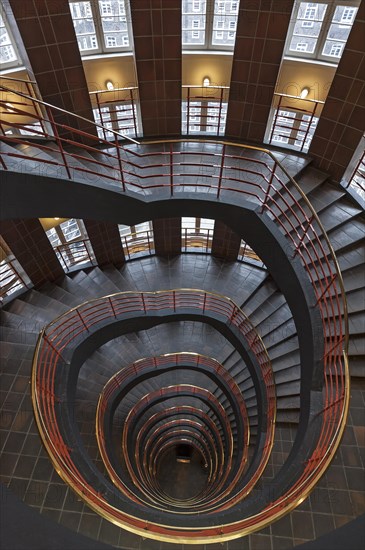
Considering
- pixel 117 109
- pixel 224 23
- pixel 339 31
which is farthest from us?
pixel 117 109

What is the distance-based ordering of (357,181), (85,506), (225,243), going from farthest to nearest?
(225,243) → (357,181) → (85,506)

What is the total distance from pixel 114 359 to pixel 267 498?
600 cm

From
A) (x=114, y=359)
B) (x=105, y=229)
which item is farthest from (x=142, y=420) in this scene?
(x=105, y=229)

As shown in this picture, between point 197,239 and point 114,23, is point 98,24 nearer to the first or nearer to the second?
point 114,23

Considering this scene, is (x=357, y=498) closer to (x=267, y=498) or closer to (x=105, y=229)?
(x=267, y=498)

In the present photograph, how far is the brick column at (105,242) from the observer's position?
Answer: 9875 mm

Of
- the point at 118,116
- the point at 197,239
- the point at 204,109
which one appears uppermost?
the point at 204,109

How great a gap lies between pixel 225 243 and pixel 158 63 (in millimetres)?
5231

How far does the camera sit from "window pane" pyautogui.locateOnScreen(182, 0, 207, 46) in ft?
22.5

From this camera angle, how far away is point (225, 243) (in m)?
10.8

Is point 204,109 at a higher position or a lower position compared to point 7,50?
lower

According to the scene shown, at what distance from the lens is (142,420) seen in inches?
483

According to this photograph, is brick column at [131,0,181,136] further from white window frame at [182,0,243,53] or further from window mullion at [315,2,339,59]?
window mullion at [315,2,339,59]

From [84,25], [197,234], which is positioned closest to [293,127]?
[197,234]
